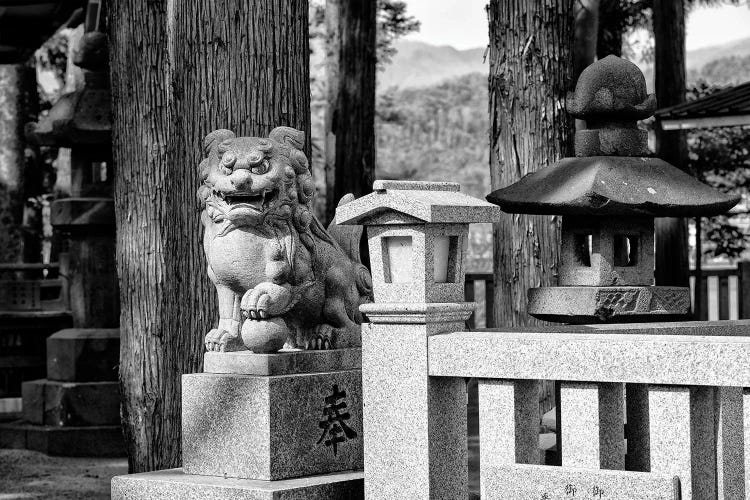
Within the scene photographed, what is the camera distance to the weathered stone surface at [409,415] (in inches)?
197

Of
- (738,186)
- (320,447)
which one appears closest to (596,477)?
(320,447)

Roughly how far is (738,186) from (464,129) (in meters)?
44.8

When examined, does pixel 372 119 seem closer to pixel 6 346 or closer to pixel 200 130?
pixel 6 346

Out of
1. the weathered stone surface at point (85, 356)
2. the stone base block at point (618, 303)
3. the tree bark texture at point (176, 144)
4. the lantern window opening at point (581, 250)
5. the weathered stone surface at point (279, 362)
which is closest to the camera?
the weathered stone surface at point (279, 362)

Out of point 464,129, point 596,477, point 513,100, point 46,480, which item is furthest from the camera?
point 464,129

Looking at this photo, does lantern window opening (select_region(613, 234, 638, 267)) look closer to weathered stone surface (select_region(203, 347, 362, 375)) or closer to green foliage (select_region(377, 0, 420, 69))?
weathered stone surface (select_region(203, 347, 362, 375))

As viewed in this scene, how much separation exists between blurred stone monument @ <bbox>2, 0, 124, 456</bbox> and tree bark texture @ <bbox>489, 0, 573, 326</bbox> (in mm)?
4086

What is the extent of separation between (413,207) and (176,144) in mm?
2509

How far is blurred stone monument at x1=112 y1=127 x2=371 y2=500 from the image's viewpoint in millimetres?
5613

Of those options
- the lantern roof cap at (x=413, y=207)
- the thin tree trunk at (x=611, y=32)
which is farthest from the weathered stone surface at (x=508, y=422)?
the thin tree trunk at (x=611, y=32)

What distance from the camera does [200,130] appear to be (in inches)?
283

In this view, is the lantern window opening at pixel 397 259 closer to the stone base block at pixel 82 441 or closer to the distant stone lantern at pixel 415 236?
the distant stone lantern at pixel 415 236

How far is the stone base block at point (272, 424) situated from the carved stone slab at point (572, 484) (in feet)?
4.01

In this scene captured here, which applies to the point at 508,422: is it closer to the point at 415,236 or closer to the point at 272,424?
the point at 415,236
